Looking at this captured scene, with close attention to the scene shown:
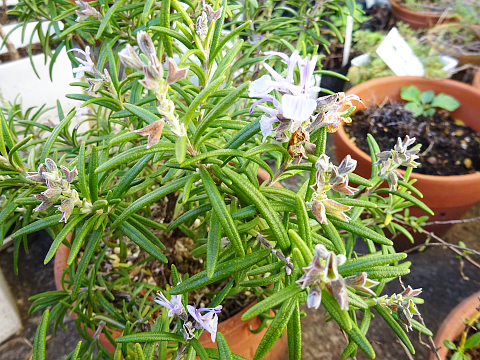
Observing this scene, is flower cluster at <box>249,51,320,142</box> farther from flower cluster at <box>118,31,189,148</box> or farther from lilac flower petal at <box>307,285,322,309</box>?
lilac flower petal at <box>307,285,322,309</box>

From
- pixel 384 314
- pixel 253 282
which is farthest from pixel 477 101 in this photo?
pixel 253 282

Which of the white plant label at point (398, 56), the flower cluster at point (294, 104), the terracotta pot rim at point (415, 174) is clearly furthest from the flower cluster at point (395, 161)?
the white plant label at point (398, 56)

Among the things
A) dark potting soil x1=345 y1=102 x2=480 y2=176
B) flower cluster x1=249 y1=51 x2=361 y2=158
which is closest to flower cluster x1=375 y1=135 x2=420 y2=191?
flower cluster x1=249 y1=51 x2=361 y2=158

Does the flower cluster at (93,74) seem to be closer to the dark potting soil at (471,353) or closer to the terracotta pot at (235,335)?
the terracotta pot at (235,335)

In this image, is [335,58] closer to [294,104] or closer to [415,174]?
[415,174]

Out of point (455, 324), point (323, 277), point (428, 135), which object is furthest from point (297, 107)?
point (428, 135)
